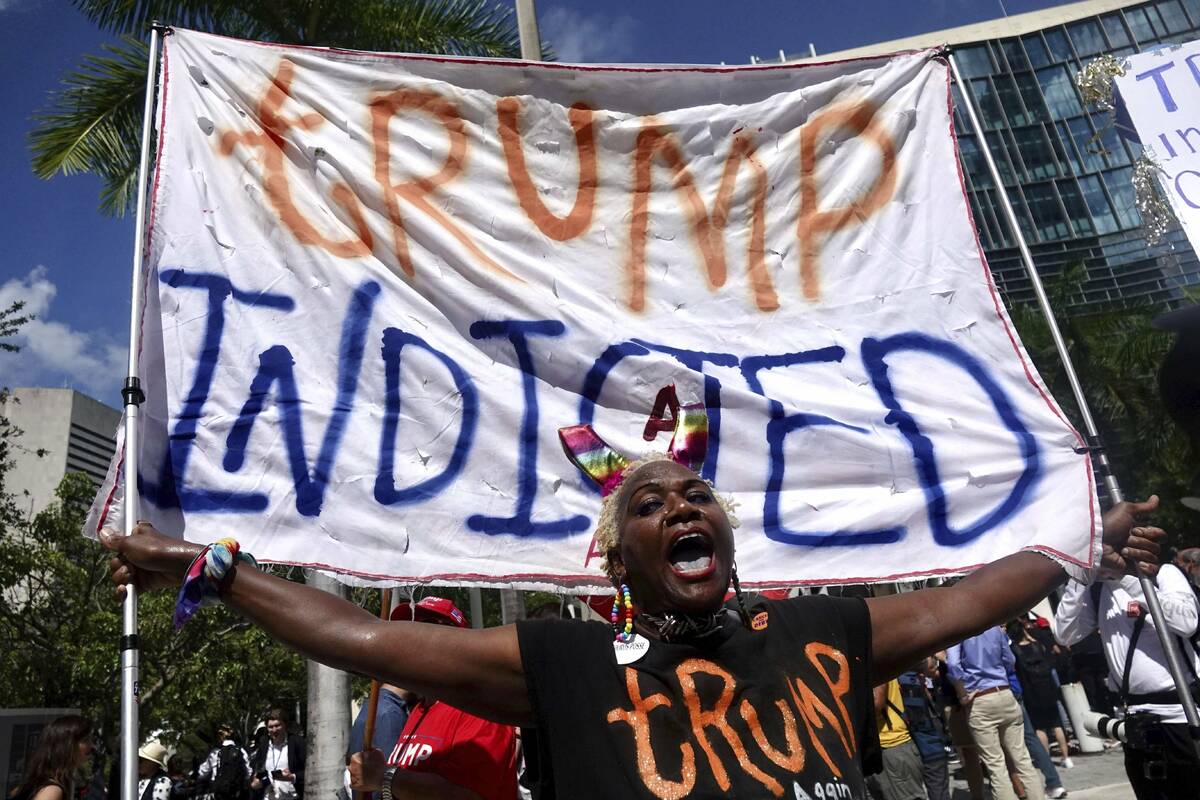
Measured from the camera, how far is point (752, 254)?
371cm

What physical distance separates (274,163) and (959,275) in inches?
94.6

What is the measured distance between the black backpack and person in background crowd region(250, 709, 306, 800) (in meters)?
0.39

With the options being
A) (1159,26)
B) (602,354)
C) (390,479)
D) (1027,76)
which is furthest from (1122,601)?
(1159,26)

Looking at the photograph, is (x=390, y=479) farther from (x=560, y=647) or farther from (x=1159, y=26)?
(x=1159, y=26)

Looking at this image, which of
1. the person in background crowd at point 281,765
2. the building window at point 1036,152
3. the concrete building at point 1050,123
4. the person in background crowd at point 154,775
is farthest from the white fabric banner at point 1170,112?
the building window at point 1036,152

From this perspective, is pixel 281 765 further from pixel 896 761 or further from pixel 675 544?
pixel 675 544

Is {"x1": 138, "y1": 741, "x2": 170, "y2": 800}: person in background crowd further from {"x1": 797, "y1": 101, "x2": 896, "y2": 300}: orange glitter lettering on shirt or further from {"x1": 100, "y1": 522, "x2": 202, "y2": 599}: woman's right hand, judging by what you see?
{"x1": 797, "y1": 101, "x2": 896, "y2": 300}: orange glitter lettering on shirt

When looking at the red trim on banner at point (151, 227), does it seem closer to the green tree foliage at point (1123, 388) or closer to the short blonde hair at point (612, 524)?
the short blonde hair at point (612, 524)

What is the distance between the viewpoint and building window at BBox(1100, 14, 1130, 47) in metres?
62.1

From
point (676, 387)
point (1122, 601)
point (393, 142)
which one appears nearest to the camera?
point (676, 387)

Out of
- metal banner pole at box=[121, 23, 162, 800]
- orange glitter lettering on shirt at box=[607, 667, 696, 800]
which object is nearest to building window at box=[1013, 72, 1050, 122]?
metal banner pole at box=[121, 23, 162, 800]

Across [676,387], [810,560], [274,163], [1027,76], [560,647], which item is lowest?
[560,647]

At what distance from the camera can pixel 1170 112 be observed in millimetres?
5004

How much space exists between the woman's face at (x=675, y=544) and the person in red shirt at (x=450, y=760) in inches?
47.1
